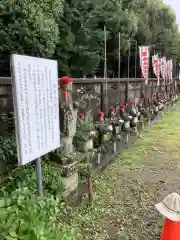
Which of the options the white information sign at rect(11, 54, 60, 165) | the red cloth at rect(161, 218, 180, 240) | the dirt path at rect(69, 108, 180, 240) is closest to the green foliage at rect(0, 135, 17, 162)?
the white information sign at rect(11, 54, 60, 165)

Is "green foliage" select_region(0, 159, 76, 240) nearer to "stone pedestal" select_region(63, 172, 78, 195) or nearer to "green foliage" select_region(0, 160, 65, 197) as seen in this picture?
"green foliage" select_region(0, 160, 65, 197)

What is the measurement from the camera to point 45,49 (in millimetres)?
8539

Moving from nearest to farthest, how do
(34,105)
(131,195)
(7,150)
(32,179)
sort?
(34,105), (32,179), (7,150), (131,195)

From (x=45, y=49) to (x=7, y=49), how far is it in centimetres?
119

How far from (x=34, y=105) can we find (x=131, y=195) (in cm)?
252

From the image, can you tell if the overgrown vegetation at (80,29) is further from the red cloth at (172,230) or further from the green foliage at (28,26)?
the red cloth at (172,230)

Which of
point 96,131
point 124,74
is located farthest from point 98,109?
point 124,74

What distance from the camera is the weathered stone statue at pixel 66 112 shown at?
371cm

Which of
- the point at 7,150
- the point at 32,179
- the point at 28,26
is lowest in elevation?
the point at 32,179

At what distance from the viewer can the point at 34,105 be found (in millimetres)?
2143

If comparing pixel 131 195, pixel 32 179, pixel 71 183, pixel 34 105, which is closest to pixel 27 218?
pixel 34 105

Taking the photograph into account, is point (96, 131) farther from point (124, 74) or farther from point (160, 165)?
point (124, 74)

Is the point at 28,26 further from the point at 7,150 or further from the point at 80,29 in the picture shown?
the point at 7,150

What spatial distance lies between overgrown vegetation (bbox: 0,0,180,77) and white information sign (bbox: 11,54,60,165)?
604 centimetres
